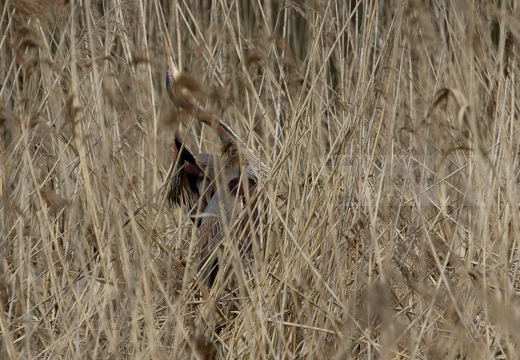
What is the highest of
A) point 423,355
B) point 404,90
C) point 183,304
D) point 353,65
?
point 353,65

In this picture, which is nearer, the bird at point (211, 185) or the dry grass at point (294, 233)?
the dry grass at point (294, 233)

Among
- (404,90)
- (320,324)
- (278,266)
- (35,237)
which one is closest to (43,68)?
(35,237)

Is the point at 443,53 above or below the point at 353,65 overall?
below

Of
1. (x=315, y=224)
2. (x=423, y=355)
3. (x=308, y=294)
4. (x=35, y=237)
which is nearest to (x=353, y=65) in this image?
(x=315, y=224)

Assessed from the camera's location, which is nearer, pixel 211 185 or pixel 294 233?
pixel 294 233

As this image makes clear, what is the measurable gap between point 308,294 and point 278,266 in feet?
0.31

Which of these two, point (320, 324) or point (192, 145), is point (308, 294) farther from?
point (192, 145)

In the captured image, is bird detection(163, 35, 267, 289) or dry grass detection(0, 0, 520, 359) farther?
bird detection(163, 35, 267, 289)

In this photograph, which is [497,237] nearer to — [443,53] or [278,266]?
[278,266]

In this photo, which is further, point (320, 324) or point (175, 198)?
point (175, 198)

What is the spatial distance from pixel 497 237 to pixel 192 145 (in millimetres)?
1098

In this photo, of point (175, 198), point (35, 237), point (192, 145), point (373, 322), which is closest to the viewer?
point (373, 322)

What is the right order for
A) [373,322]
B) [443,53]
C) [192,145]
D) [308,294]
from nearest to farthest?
1. [373,322]
2. [308,294]
3. [443,53]
4. [192,145]

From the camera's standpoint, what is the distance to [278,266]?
4.53ft
